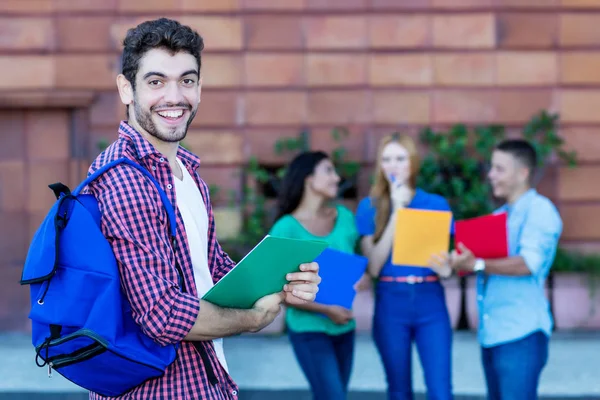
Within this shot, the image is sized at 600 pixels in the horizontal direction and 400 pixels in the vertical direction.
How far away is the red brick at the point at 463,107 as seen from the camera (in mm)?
8570

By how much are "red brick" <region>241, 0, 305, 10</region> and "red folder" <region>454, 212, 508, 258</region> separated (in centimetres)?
441

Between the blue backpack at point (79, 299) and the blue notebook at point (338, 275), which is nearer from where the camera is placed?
the blue backpack at point (79, 299)

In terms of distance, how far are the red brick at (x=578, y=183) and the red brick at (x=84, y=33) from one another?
186 inches

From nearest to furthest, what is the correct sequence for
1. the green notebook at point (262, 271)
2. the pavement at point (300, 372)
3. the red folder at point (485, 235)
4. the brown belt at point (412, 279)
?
the green notebook at point (262, 271), the red folder at point (485, 235), the brown belt at point (412, 279), the pavement at point (300, 372)

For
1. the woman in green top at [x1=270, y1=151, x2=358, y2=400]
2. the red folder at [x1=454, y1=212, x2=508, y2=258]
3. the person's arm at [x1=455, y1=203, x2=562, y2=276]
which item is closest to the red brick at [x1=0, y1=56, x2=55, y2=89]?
the woman in green top at [x1=270, y1=151, x2=358, y2=400]

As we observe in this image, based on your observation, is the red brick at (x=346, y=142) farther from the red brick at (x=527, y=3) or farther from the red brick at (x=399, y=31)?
the red brick at (x=527, y=3)

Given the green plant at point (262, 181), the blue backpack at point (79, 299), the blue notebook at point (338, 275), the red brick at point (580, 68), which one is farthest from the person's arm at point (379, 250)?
the red brick at point (580, 68)

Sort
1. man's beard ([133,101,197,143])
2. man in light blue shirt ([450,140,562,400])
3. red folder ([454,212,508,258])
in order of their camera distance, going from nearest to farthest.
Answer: man's beard ([133,101,197,143]), man in light blue shirt ([450,140,562,400]), red folder ([454,212,508,258])

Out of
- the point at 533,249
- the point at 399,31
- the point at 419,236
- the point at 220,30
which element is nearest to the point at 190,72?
the point at 419,236

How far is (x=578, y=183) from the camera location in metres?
8.57

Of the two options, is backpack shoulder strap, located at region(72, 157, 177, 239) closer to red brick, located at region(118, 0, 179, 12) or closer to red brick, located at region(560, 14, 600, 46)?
red brick, located at region(118, 0, 179, 12)

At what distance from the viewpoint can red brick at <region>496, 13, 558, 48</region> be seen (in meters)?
8.53

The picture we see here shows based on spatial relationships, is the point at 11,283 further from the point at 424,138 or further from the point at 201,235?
the point at 201,235

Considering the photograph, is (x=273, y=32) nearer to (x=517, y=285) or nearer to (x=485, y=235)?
(x=485, y=235)
